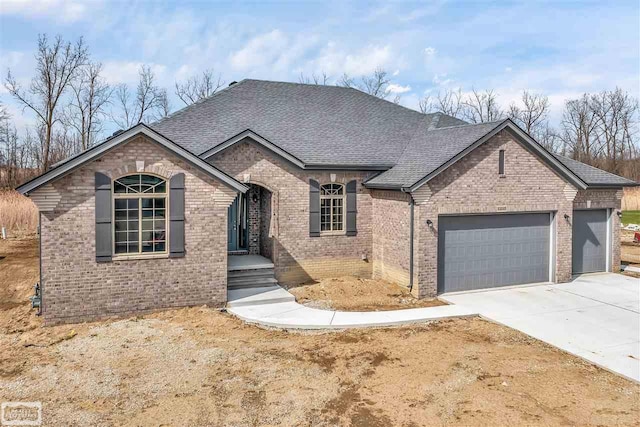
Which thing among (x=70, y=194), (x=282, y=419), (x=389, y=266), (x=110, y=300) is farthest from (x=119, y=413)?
(x=389, y=266)

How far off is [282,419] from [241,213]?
9423mm

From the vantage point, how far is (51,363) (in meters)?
7.90

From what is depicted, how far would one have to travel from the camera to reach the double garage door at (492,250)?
1280cm

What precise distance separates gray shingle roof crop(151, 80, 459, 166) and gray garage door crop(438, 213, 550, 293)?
10.9 feet

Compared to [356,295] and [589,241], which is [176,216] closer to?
[356,295]

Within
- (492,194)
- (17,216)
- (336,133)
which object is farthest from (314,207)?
(17,216)

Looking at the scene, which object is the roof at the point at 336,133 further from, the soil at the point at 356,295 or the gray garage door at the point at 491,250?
the soil at the point at 356,295

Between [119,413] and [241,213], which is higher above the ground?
[241,213]

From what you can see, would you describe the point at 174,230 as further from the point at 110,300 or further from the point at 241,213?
the point at 241,213

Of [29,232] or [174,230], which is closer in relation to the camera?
[174,230]

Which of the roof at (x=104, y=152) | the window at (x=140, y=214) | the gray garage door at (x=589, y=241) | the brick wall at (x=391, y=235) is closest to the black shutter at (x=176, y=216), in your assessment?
the window at (x=140, y=214)

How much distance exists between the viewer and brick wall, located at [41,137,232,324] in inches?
387

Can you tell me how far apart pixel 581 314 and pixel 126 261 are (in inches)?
410

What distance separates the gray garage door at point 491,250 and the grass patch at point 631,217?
2093 cm
